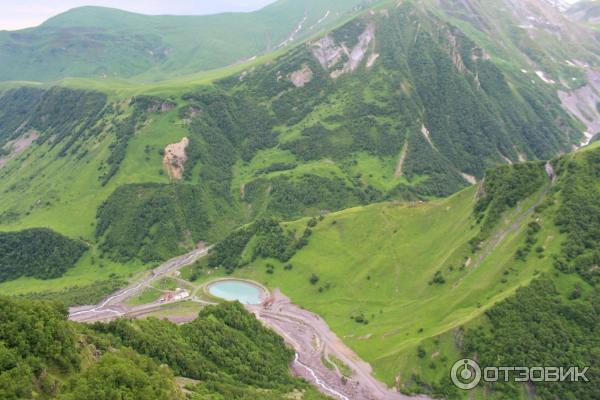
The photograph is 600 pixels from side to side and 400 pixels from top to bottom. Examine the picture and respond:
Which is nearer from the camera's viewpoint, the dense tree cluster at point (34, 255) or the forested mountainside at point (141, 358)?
the forested mountainside at point (141, 358)

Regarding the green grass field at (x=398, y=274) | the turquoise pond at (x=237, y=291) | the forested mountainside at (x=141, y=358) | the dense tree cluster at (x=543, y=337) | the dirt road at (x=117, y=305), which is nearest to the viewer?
the forested mountainside at (x=141, y=358)

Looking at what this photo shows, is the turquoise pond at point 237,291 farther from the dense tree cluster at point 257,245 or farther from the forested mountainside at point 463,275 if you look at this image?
the dense tree cluster at point 257,245

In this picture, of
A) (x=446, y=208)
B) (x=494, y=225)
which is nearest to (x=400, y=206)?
(x=446, y=208)

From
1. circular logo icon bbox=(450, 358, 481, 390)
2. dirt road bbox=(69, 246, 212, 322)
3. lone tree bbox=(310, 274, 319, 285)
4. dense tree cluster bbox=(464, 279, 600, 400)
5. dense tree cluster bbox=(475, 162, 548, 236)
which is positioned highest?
dense tree cluster bbox=(475, 162, 548, 236)

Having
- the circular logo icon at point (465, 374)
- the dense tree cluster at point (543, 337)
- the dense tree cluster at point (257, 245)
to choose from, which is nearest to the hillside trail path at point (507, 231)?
the dense tree cluster at point (543, 337)

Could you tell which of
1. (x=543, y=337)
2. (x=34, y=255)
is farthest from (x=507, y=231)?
(x=34, y=255)

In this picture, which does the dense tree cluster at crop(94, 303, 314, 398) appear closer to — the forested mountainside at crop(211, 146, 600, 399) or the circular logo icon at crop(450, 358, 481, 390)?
the forested mountainside at crop(211, 146, 600, 399)

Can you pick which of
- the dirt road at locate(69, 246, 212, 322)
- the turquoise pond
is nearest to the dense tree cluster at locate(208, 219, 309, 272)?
the turquoise pond
